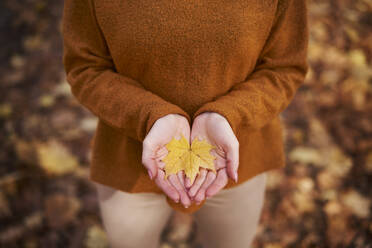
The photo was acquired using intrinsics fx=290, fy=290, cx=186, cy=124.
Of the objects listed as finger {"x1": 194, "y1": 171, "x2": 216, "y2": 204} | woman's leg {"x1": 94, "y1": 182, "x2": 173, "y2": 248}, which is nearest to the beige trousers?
woman's leg {"x1": 94, "y1": 182, "x2": 173, "y2": 248}

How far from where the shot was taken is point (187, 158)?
862 millimetres

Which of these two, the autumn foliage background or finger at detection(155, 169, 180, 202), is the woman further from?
the autumn foliage background

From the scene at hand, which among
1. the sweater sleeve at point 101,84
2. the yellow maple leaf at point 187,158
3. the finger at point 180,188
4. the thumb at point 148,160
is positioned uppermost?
the sweater sleeve at point 101,84

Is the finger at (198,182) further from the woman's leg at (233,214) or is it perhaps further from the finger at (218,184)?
the woman's leg at (233,214)

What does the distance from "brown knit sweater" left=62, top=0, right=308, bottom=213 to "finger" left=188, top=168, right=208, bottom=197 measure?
0.48 feet

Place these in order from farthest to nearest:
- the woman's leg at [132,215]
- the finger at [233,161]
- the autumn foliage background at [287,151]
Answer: the autumn foliage background at [287,151] → the woman's leg at [132,215] → the finger at [233,161]

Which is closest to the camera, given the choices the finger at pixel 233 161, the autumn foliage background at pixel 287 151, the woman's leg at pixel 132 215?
the finger at pixel 233 161

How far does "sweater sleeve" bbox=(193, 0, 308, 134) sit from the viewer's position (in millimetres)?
875

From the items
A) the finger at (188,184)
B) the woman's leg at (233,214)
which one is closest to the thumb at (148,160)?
the finger at (188,184)

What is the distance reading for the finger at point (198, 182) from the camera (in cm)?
83

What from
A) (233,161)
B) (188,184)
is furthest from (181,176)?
(233,161)

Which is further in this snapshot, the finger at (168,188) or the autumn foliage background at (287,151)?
the autumn foliage background at (287,151)

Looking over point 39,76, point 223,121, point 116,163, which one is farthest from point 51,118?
point 223,121

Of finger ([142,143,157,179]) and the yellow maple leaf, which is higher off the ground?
finger ([142,143,157,179])
